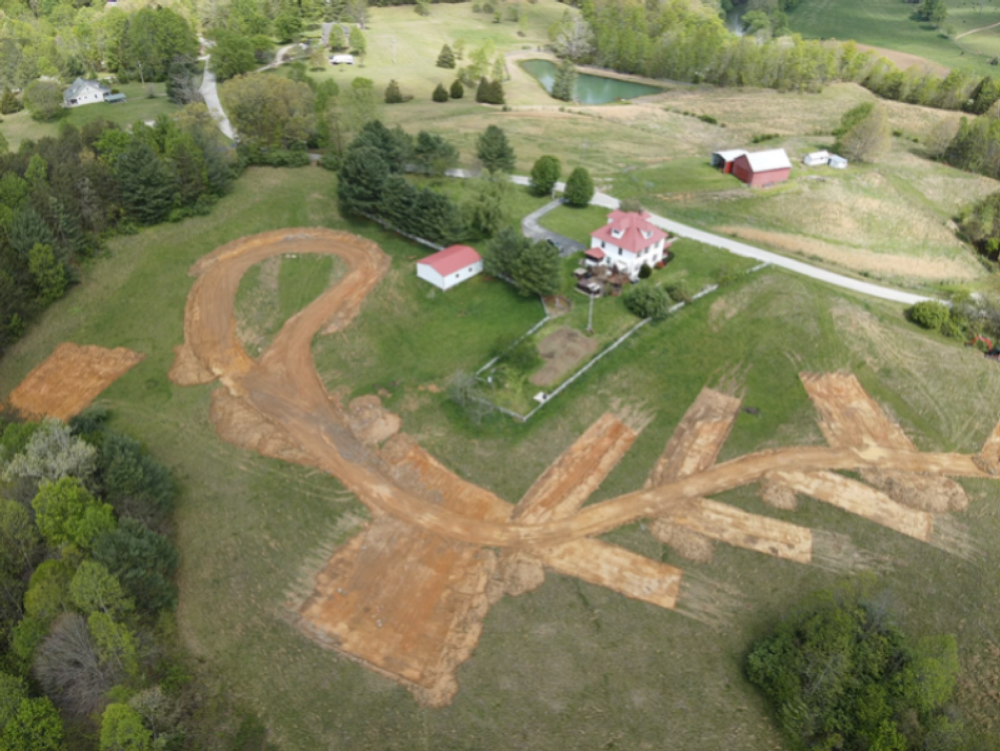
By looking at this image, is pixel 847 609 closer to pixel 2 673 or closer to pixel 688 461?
pixel 688 461

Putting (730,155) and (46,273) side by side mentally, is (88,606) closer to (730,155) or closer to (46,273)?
(46,273)

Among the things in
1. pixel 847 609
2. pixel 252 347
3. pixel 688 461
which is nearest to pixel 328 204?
pixel 252 347

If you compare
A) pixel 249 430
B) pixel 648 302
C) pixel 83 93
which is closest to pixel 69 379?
pixel 249 430

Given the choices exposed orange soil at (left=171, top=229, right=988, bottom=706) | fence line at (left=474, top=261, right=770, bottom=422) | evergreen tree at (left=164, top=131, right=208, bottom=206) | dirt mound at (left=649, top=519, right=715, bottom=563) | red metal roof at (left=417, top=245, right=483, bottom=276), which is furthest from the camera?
evergreen tree at (left=164, top=131, right=208, bottom=206)

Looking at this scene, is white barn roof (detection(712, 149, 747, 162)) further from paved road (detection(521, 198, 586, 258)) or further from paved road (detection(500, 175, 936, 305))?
paved road (detection(521, 198, 586, 258))

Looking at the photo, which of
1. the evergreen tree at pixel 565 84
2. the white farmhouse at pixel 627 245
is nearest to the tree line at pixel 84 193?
the white farmhouse at pixel 627 245

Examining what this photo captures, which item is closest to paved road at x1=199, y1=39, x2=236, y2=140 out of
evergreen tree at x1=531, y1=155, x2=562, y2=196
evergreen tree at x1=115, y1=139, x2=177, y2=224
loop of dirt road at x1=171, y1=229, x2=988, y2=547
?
evergreen tree at x1=115, y1=139, x2=177, y2=224
